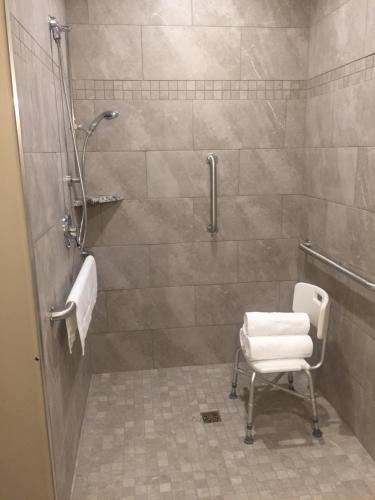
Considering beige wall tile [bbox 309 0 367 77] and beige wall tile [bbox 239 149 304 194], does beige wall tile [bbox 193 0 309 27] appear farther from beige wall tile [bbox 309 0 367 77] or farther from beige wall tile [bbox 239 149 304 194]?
beige wall tile [bbox 239 149 304 194]

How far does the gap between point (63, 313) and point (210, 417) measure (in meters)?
1.24

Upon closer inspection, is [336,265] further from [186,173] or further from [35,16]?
[35,16]

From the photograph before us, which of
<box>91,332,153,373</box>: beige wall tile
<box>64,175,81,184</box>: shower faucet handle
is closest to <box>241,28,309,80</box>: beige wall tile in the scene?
<box>64,175,81,184</box>: shower faucet handle

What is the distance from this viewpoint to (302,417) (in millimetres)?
2514

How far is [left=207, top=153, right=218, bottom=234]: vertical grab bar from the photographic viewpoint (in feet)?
9.05

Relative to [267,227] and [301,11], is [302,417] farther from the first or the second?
[301,11]

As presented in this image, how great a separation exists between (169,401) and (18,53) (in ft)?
6.88

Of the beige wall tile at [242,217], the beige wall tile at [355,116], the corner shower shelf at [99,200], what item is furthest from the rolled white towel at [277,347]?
the corner shower shelf at [99,200]

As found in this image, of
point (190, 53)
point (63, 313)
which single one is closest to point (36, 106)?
point (63, 313)

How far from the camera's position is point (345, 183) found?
7.65 feet

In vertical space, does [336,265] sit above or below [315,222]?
below

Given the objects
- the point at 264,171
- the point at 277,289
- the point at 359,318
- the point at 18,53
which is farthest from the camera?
the point at 277,289

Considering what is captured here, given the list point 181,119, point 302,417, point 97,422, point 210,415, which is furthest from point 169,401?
point 181,119

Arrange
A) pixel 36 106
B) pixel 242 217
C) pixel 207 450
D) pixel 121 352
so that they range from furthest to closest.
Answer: pixel 121 352 → pixel 242 217 → pixel 207 450 → pixel 36 106
